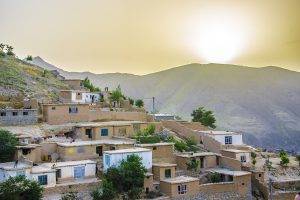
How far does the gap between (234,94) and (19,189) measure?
91.6 meters

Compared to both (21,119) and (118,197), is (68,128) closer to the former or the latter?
(21,119)

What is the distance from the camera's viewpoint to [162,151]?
26.7m

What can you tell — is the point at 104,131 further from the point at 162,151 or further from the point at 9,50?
the point at 9,50

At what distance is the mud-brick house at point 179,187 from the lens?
77.3ft

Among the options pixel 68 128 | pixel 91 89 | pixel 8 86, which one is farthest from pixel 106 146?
pixel 91 89

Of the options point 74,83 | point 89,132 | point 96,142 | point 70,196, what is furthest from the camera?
point 74,83

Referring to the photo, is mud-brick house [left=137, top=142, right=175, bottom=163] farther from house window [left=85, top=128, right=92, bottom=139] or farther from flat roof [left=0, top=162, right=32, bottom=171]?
flat roof [left=0, top=162, right=32, bottom=171]

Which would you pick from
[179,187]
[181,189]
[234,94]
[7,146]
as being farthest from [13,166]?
[234,94]

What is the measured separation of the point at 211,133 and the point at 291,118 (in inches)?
2583

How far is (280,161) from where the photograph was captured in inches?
1225

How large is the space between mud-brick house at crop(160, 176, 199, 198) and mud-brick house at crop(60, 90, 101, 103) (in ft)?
40.7

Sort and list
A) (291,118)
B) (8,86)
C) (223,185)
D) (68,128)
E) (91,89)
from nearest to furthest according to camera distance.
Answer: (223,185)
(68,128)
(8,86)
(91,89)
(291,118)

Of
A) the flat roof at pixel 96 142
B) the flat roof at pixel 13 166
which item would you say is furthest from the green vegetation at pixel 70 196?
the flat roof at pixel 96 142

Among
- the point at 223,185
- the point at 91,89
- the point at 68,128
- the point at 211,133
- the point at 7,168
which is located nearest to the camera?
the point at 7,168
